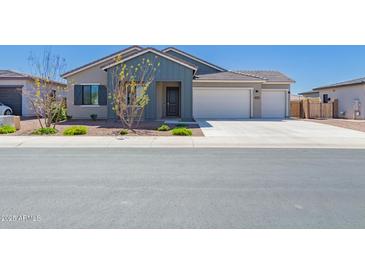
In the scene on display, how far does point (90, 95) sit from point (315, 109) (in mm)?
20291

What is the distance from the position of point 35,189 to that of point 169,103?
63.0ft

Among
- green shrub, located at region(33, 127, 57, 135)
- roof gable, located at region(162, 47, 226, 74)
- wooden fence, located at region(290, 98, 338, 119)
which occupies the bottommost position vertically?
green shrub, located at region(33, 127, 57, 135)

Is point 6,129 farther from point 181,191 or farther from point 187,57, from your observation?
point 187,57

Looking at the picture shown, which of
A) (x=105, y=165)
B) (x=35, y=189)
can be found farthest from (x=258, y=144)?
(x=35, y=189)

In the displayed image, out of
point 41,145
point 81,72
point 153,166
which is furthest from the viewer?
point 81,72

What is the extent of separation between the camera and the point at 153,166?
790cm

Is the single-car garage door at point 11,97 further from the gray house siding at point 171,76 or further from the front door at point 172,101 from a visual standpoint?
the front door at point 172,101

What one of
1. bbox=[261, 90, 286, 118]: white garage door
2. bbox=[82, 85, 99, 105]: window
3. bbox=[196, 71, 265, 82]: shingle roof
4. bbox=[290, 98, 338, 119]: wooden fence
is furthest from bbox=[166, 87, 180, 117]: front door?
bbox=[290, 98, 338, 119]: wooden fence

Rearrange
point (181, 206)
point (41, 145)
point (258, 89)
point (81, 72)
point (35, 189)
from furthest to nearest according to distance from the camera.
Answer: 1. point (258, 89)
2. point (81, 72)
3. point (41, 145)
4. point (35, 189)
5. point (181, 206)

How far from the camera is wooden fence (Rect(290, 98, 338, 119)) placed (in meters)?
27.9

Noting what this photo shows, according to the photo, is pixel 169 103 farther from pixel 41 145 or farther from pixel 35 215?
pixel 35 215

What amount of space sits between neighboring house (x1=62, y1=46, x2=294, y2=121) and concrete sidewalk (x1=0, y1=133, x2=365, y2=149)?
7309 millimetres

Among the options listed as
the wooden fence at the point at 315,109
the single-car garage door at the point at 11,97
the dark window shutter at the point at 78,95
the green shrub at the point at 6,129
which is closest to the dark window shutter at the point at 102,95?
the dark window shutter at the point at 78,95

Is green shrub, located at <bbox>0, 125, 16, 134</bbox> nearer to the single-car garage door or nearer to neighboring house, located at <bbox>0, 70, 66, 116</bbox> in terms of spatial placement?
neighboring house, located at <bbox>0, 70, 66, 116</bbox>
